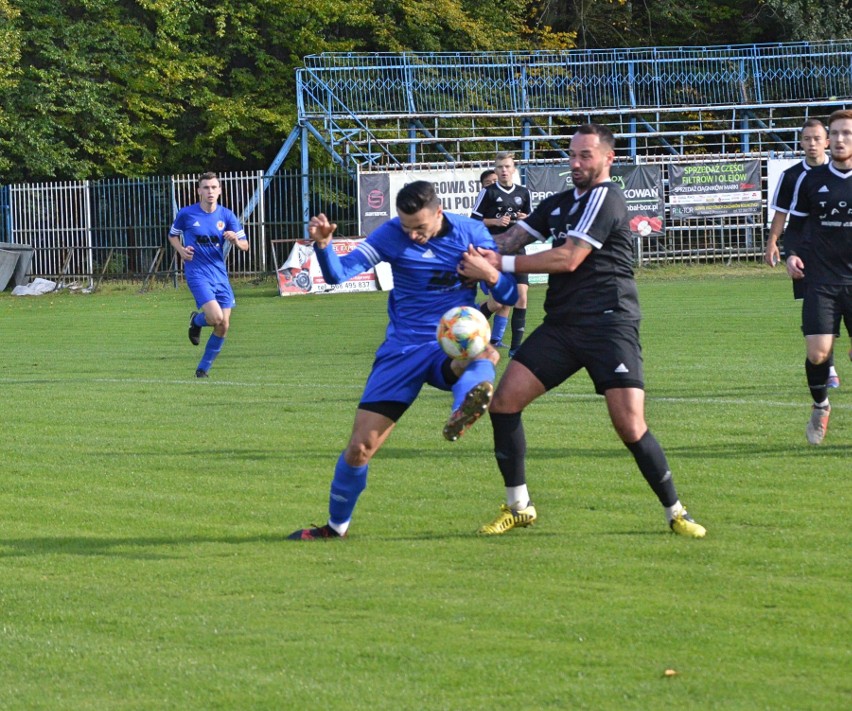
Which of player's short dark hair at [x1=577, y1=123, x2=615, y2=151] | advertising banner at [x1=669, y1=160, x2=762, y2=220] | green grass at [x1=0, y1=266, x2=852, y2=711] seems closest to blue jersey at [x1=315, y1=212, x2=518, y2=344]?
player's short dark hair at [x1=577, y1=123, x2=615, y2=151]

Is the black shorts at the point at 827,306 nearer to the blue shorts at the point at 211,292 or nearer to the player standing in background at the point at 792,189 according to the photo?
the player standing in background at the point at 792,189

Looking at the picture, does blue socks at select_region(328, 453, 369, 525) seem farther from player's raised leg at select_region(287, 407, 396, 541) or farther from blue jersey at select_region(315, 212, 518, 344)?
blue jersey at select_region(315, 212, 518, 344)

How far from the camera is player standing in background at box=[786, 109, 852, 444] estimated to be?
971 cm

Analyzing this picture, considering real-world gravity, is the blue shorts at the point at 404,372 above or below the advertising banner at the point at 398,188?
below

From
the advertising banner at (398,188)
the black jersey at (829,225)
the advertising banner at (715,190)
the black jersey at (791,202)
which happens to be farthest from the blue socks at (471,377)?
the advertising banner at (715,190)

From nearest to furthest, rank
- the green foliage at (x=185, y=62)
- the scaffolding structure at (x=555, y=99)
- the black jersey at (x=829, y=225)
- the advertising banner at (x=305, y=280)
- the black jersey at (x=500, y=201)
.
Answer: the black jersey at (x=829, y=225) < the black jersey at (x=500, y=201) < the advertising banner at (x=305, y=280) < the scaffolding structure at (x=555, y=99) < the green foliage at (x=185, y=62)

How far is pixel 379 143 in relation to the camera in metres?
36.2

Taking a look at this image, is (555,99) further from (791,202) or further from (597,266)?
(597,266)

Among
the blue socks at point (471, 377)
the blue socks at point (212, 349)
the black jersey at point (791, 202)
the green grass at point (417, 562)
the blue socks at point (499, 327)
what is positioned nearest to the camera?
the green grass at point (417, 562)

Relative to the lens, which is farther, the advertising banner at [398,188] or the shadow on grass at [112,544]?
the advertising banner at [398,188]

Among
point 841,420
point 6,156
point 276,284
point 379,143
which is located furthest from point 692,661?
point 6,156

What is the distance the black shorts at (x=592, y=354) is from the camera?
7.04m

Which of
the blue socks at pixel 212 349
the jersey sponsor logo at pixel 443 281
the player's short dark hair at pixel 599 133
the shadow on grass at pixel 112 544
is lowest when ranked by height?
the shadow on grass at pixel 112 544

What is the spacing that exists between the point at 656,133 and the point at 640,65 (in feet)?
12.9
